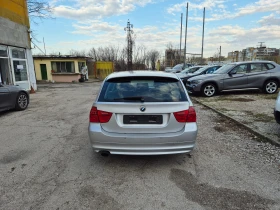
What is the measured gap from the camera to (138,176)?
320cm

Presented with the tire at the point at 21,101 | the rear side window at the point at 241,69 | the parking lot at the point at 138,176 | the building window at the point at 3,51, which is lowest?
the parking lot at the point at 138,176

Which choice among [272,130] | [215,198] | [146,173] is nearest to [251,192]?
[215,198]

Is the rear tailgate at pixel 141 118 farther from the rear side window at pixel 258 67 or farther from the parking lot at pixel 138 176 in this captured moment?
the rear side window at pixel 258 67

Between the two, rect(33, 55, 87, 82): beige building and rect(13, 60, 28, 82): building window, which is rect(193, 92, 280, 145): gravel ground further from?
rect(33, 55, 87, 82): beige building

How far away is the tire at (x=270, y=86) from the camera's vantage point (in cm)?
1056

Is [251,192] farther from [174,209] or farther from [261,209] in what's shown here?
[174,209]

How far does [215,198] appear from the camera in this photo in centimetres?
265

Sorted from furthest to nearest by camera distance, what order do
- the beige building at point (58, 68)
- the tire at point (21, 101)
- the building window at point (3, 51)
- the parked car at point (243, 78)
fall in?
1. the beige building at point (58, 68)
2. the building window at point (3, 51)
3. the parked car at point (243, 78)
4. the tire at point (21, 101)

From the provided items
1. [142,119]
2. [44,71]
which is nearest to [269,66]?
[142,119]

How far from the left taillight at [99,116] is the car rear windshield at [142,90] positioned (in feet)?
0.70

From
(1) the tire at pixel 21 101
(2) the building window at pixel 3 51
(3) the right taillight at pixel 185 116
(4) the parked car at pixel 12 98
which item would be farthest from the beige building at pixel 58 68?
(3) the right taillight at pixel 185 116

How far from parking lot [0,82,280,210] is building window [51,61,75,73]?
2227 cm

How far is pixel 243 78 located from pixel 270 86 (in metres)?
1.63

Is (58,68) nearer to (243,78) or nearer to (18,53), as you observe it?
(18,53)
